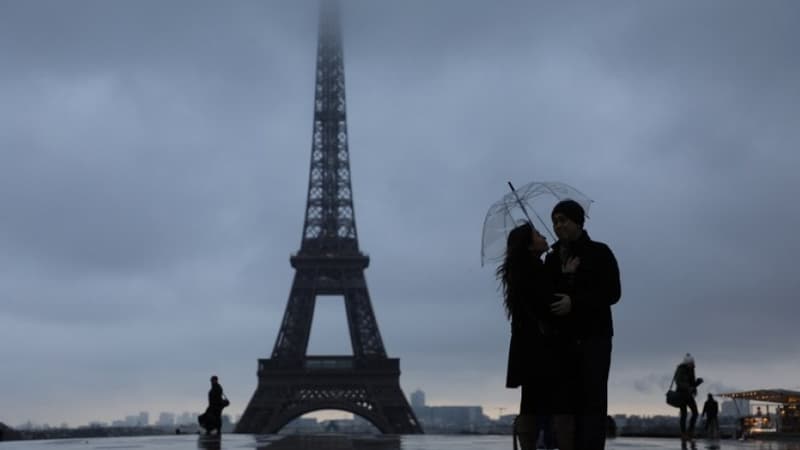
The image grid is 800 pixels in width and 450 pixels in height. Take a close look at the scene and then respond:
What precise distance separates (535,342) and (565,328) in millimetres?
278

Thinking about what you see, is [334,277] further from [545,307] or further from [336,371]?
[545,307]

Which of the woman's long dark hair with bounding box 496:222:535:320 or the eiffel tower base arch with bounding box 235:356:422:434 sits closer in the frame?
the woman's long dark hair with bounding box 496:222:535:320

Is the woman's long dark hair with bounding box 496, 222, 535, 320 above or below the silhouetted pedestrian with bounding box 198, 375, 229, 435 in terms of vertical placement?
above

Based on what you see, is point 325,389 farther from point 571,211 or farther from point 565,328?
point 565,328

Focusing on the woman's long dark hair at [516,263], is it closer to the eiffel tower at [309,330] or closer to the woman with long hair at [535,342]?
the woman with long hair at [535,342]

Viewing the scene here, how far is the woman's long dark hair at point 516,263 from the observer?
6168 millimetres

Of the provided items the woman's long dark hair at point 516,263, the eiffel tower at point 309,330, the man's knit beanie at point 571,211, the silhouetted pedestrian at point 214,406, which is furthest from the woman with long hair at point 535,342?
the eiffel tower at point 309,330

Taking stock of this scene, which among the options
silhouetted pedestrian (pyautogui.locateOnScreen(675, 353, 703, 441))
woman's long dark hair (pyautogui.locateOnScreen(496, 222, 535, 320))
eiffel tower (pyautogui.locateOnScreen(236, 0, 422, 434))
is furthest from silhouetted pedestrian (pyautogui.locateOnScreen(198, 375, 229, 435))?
eiffel tower (pyautogui.locateOnScreen(236, 0, 422, 434))

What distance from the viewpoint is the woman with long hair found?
595 cm

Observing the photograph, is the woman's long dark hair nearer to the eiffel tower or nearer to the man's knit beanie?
the man's knit beanie

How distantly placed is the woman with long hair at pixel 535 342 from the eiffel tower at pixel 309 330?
62.1 meters

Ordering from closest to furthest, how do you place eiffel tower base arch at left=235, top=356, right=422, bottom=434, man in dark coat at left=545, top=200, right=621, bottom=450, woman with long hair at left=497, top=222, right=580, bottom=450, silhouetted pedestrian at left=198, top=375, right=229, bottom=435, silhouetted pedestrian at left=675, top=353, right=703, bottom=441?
man in dark coat at left=545, top=200, right=621, bottom=450, woman with long hair at left=497, top=222, right=580, bottom=450, silhouetted pedestrian at left=675, top=353, right=703, bottom=441, silhouetted pedestrian at left=198, top=375, right=229, bottom=435, eiffel tower base arch at left=235, top=356, right=422, bottom=434

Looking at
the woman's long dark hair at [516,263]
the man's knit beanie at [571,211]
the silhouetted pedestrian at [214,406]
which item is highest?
the man's knit beanie at [571,211]

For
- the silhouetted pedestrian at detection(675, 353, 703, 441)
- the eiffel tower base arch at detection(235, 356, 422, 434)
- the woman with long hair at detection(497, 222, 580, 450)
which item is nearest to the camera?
the woman with long hair at detection(497, 222, 580, 450)
